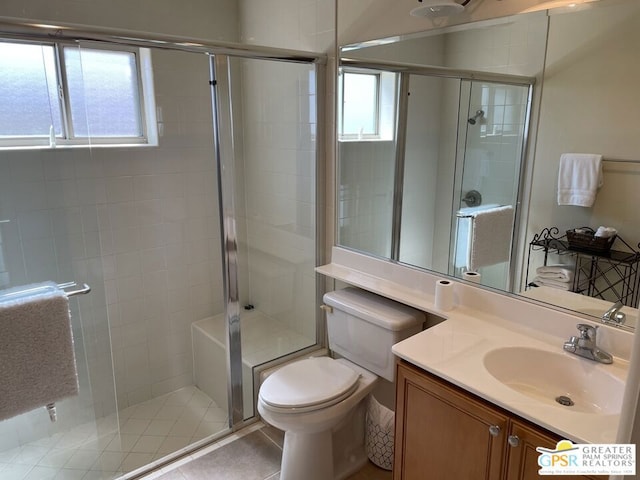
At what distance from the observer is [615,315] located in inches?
57.6

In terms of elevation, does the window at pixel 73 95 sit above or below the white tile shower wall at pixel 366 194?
above

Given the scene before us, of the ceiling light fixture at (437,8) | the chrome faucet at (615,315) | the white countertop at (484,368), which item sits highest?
the ceiling light fixture at (437,8)

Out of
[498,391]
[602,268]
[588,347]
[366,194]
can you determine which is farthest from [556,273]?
[366,194]

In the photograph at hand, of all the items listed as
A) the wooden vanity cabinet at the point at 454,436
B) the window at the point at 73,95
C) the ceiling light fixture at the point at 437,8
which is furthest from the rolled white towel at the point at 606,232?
the window at the point at 73,95

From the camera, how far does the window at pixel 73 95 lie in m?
2.13

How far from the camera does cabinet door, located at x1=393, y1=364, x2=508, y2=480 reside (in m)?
1.33

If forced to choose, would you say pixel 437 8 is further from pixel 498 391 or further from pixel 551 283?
pixel 498 391

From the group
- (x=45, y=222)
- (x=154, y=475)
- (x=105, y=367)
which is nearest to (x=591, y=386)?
(x=154, y=475)

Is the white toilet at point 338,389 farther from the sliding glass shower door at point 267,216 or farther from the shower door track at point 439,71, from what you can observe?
the shower door track at point 439,71

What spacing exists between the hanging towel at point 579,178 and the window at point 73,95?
2.15 m

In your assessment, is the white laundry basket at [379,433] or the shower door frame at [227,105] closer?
the shower door frame at [227,105]

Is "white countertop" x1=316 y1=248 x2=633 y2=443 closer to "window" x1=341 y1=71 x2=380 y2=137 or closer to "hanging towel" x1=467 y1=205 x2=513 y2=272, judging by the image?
"hanging towel" x1=467 y1=205 x2=513 y2=272

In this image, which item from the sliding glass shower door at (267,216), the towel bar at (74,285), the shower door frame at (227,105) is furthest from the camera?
the sliding glass shower door at (267,216)

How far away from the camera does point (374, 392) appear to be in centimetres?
224
